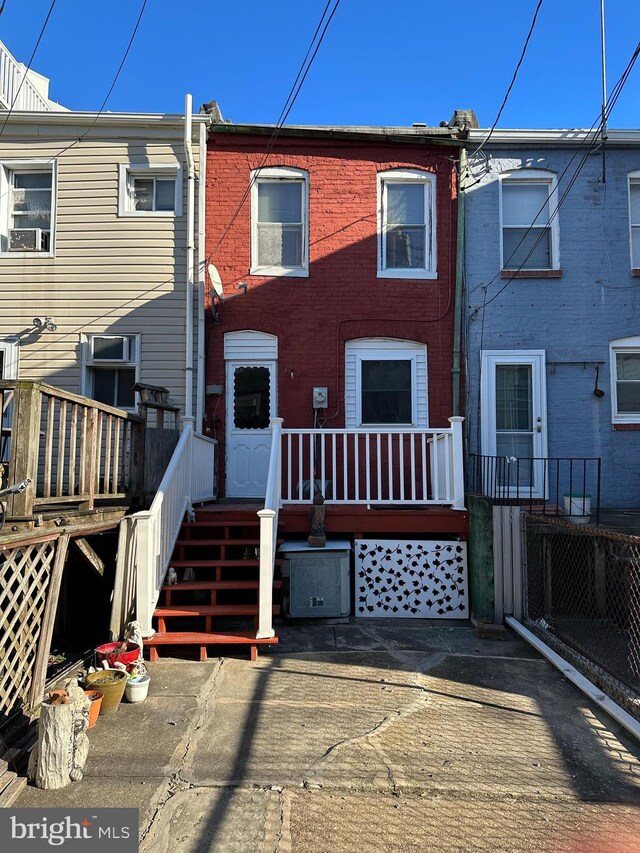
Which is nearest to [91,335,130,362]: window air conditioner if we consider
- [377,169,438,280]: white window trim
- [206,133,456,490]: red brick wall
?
[206,133,456,490]: red brick wall

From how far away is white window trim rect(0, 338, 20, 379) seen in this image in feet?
27.7

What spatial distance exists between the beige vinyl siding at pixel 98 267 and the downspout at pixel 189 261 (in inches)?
5.4

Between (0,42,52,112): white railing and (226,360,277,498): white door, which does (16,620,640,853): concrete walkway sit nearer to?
(226,360,277,498): white door

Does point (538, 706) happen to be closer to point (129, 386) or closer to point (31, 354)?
point (129, 386)

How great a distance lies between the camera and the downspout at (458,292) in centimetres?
859

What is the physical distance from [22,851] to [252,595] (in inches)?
143

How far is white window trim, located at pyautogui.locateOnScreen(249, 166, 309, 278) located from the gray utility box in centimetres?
441

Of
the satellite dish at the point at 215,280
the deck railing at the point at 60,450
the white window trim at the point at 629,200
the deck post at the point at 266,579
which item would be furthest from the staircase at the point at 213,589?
the white window trim at the point at 629,200

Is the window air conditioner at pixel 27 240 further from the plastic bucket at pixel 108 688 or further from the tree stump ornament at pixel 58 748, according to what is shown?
Answer: the tree stump ornament at pixel 58 748

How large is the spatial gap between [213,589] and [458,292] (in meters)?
5.76

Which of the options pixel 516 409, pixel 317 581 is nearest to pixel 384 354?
pixel 516 409

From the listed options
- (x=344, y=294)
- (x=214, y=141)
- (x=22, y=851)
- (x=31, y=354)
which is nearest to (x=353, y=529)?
(x=344, y=294)

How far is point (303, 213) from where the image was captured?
8953 mm

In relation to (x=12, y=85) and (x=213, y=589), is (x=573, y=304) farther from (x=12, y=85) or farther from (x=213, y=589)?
(x=12, y=85)
